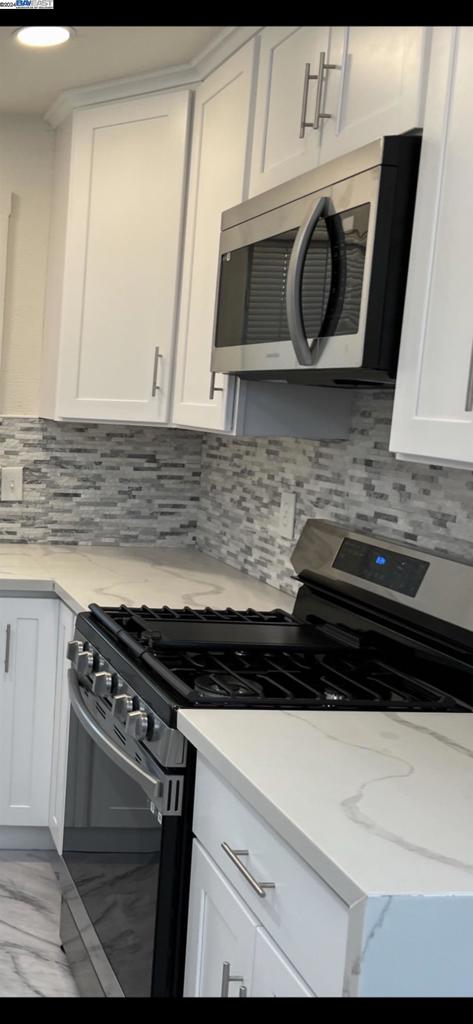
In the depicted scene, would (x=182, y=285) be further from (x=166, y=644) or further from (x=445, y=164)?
(x=445, y=164)

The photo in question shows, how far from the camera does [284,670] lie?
203cm

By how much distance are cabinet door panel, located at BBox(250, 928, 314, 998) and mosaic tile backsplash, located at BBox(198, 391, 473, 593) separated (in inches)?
35.0

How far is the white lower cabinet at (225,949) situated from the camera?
134 cm

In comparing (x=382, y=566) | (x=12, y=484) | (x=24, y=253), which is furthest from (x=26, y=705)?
(x=24, y=253)

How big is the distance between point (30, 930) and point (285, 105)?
6.87ft

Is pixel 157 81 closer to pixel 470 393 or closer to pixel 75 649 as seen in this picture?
pixel 75 649

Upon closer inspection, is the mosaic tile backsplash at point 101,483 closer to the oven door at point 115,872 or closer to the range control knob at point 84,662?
the oven door at point 115,872

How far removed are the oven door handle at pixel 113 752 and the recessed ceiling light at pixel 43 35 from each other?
5.26 ft

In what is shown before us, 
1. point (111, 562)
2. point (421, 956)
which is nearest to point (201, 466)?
point (111, 562)

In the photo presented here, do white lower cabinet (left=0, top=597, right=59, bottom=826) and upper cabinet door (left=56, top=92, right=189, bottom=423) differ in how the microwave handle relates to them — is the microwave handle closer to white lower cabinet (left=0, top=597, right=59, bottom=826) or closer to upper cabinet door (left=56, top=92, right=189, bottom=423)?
upper cabinet door (left=56, top=92, right=189, bottom=423)

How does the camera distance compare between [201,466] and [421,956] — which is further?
[201,466]

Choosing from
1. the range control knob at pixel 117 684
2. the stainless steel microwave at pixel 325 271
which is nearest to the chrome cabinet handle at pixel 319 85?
the stainless steel microwave at pixel 325 271

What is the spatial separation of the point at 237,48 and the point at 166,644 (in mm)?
1541

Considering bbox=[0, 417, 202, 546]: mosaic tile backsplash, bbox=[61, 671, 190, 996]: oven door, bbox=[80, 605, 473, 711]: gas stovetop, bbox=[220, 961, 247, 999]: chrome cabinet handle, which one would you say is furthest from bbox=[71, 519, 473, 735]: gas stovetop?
bbox=[0, 417, 202, 546]: mosaic tile backsplash
